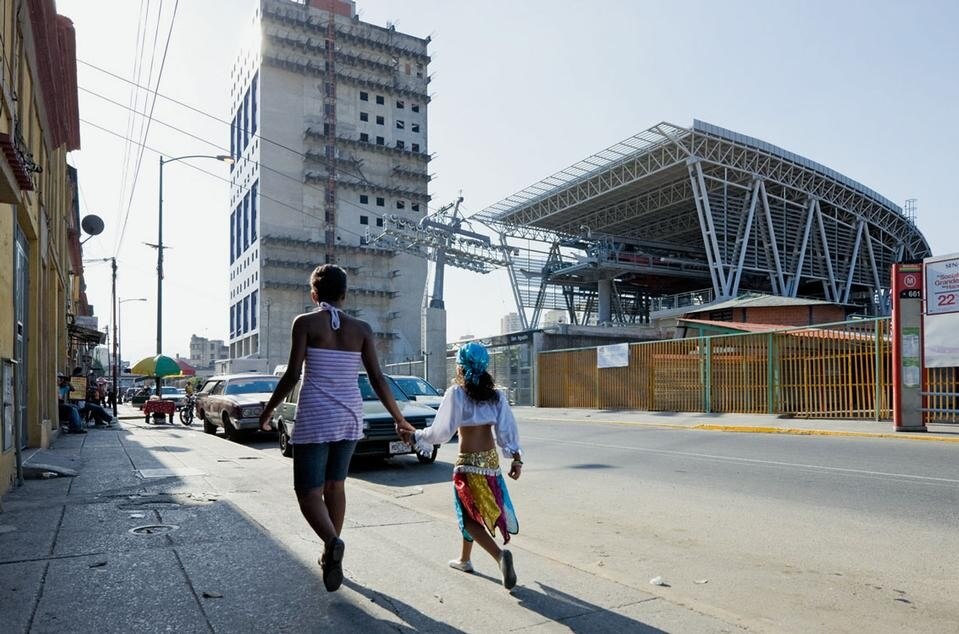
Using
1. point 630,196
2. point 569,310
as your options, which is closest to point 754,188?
point 630,196

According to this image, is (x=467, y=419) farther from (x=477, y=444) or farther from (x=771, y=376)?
(x=771, y=376)

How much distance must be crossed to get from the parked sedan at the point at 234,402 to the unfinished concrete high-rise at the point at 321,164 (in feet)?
170

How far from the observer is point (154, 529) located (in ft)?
18.1

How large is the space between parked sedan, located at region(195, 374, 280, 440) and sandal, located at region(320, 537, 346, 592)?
11.1 meters

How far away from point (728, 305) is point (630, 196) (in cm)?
1729

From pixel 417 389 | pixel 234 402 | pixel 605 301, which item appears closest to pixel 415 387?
pixel 417 389

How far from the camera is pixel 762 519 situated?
647 cm

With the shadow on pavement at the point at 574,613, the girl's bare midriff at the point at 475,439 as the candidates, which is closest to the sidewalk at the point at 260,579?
the shadow on pavement at the point at 574,613

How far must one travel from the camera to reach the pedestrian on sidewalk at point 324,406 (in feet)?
13.2

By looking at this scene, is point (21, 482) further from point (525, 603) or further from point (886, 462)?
point (886, 462)

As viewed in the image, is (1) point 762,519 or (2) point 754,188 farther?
(2) point 754,188

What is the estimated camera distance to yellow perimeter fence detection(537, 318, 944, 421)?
16812 mm

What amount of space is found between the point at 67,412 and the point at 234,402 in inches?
204

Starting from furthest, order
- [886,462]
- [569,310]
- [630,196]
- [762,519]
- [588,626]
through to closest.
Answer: [569,310]
[630,196]
[886,462]
[762,519]
[588,626]
